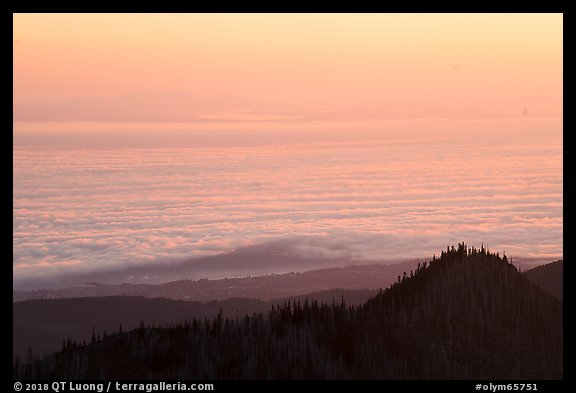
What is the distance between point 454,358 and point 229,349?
748 cm

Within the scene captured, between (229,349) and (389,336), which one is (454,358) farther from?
(229,349)

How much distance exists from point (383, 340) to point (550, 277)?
12469 millimetres

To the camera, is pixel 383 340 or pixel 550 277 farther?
pixel 550 277

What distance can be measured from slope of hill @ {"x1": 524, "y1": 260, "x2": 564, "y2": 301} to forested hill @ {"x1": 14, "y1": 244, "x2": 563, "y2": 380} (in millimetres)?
2760

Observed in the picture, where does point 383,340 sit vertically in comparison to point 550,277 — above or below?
below

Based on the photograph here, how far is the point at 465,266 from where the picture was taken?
30.4m

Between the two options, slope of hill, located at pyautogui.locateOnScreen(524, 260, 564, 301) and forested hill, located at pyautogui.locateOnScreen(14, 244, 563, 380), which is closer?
forested hill, located at pyautogui.locateOnScreen(14, 244, 563, 380)

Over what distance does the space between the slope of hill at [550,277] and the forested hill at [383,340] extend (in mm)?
2760

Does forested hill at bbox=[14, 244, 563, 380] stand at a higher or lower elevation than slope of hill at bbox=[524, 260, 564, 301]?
lower

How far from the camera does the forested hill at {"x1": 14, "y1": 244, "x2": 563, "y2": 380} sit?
24125 millimetres

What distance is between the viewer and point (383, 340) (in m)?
26.9

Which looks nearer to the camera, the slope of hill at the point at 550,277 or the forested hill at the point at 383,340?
the forested hill at the point at 383,340

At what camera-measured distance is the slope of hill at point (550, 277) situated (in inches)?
1319

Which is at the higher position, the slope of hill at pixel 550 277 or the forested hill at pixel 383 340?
the slope of hill at pixel 550 277
